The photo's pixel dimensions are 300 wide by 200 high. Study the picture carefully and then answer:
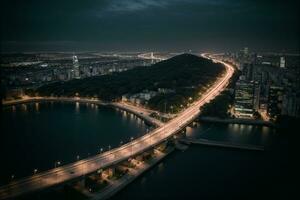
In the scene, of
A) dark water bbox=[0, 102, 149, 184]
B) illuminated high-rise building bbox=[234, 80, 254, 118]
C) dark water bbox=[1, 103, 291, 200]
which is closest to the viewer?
dark water bbox=[1, 103, 291, 200]

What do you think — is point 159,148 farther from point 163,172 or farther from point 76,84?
point 76,84

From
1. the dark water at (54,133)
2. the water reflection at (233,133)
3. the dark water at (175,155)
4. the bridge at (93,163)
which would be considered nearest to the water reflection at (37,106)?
the dark water at (54,133)

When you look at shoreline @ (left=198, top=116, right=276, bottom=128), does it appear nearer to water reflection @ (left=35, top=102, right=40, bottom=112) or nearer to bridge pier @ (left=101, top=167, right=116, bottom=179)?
bridge pier @ (left=101, top=167, right=116, bottom=179)

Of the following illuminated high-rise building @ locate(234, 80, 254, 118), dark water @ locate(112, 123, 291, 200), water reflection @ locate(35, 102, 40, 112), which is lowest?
dark water @ locate(112, 123, 291, 200)

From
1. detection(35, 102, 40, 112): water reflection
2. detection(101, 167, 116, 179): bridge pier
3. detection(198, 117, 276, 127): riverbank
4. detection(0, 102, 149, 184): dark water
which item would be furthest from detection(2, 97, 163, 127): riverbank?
detection(101, 167, 116, 179): bridge pier

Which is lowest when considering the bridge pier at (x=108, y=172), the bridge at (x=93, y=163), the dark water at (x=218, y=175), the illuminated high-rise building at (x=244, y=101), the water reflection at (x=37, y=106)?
the dark water at (x=218, y=175)

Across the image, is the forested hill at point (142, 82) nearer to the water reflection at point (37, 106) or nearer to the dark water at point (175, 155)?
the water reflection at point (37, 106)

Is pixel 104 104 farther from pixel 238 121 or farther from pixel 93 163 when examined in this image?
pixel 93 163
